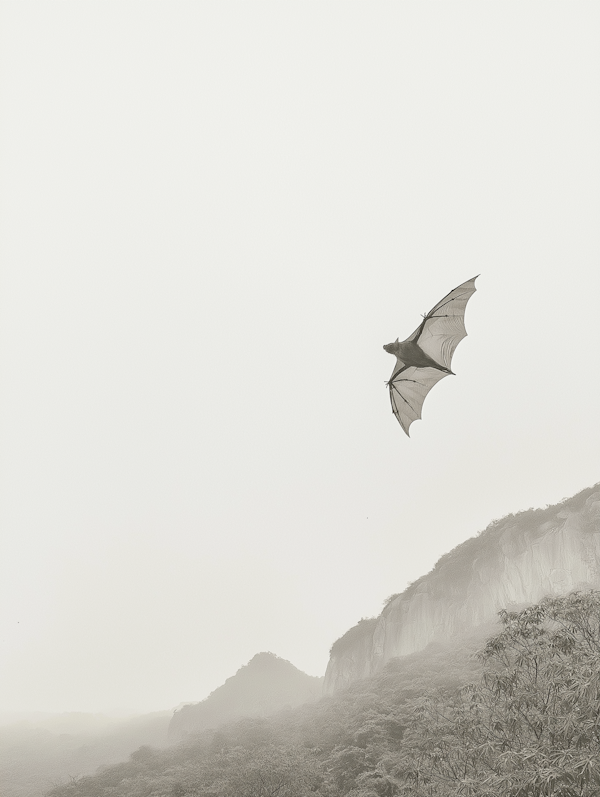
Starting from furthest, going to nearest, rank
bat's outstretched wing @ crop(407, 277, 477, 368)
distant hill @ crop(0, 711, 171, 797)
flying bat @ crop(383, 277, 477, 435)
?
distant hill @ crop(0, 711, 171, 797)
bat's outstretched wing @ crop(407, 277, 477, 368)
flying bat @ crop(383, 277, 477, 435)

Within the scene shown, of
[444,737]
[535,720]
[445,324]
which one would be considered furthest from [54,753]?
[445,324]

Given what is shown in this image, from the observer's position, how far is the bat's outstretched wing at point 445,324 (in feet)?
30.4

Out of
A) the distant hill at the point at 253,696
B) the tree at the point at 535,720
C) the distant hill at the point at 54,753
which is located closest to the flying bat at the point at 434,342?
the tree at the point at 535,720

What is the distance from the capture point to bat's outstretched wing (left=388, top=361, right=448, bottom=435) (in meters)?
11.0

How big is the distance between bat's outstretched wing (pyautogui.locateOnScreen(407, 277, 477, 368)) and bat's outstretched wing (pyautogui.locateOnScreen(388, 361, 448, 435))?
1.35 meters

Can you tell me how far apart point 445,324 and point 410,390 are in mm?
2496

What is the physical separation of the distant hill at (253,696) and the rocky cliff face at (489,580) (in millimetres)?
9686

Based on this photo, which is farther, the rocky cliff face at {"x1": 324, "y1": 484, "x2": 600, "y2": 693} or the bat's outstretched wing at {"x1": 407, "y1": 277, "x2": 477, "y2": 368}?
the rocky cliff face at {"x1": 324, "y1": 484, "x2": 600, "y2": 693}

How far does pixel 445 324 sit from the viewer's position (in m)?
9.48

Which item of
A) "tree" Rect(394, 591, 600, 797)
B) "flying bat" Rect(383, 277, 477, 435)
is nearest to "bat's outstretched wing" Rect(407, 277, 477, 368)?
"flying bat" Rect(383, 277, 477, 435)

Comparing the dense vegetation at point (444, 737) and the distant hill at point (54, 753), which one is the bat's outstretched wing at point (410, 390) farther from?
the distant hill at point (54, 753)

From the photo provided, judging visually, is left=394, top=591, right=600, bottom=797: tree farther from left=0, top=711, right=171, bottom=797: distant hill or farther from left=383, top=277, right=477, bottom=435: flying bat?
left=0, top=711, right=171, bottom=797: distant hill

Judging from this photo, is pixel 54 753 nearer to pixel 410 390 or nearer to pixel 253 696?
pixel 253 696

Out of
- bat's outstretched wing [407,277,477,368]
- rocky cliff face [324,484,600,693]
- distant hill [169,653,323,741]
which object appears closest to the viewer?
bat's outstretched wing [407,277,477,368]
